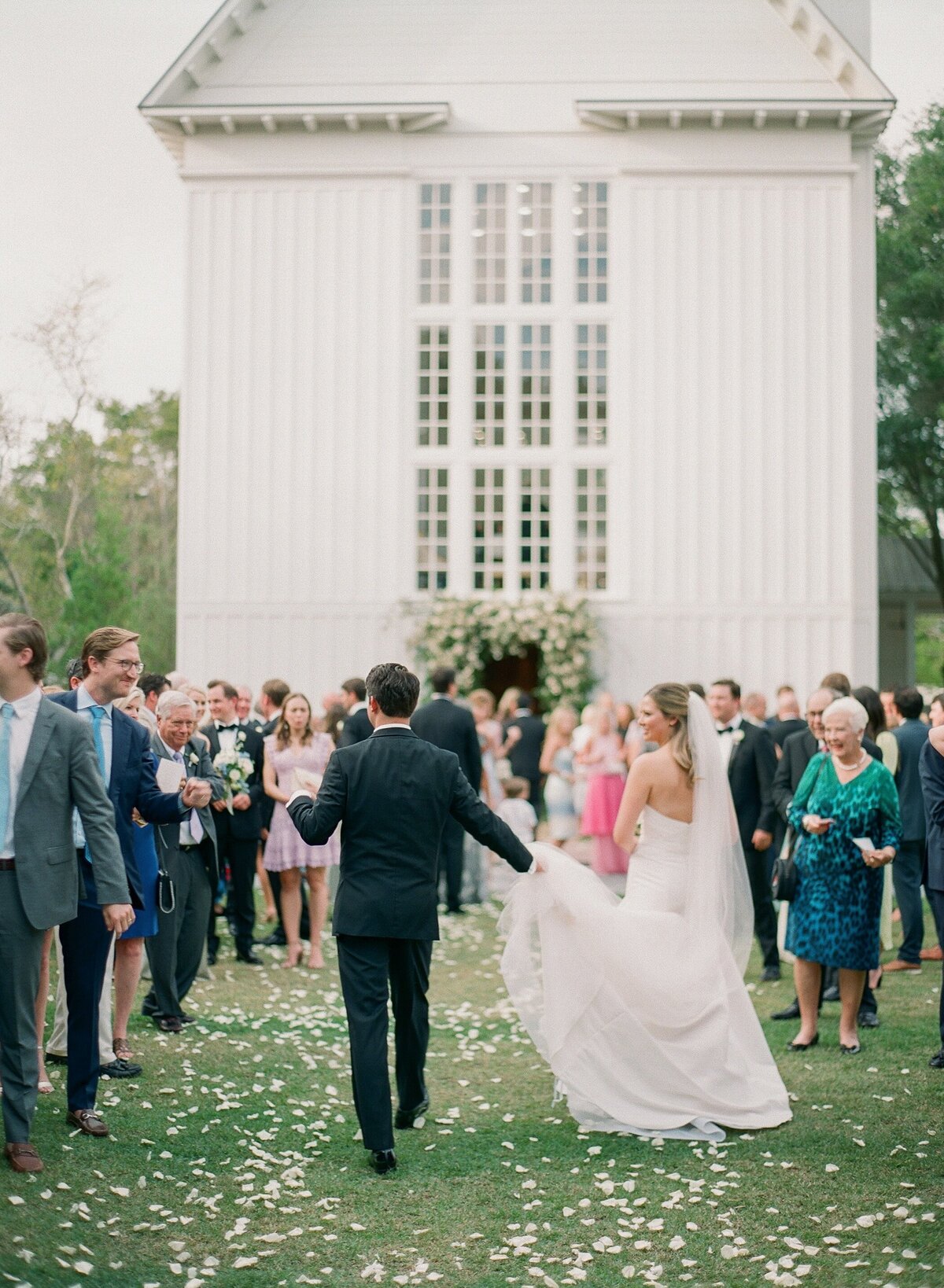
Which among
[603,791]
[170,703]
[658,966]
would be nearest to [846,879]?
[658,966]

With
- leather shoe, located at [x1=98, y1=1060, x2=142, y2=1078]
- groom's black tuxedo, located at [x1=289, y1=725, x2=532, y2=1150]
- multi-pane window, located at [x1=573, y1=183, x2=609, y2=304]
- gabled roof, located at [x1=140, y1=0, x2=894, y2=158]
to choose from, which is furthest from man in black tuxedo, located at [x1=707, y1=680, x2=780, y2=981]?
gabled roof, located at [x1=140, y1=0, x2=894, y2=158]

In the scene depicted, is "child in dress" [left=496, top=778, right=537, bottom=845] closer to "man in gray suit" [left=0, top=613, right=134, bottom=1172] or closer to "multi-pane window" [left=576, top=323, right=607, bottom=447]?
"man in gray suit" [left=0, top=613, right=134, bottom=1172]

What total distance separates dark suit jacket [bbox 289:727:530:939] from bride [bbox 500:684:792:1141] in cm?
83

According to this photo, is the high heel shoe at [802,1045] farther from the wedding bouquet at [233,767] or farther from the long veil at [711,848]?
the wedding bouquet at [233,767]

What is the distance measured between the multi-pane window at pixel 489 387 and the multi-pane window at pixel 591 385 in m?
1.23

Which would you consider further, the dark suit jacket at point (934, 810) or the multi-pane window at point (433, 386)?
the multi-pane window at point (433, 386)

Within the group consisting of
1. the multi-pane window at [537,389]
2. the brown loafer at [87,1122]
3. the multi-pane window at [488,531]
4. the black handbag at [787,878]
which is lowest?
the brown loafer at [87,1122]

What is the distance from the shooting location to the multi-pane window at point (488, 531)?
20.5 m

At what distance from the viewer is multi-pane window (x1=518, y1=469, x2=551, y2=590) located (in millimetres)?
20562

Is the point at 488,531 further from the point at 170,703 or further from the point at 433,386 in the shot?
the point at 170,703

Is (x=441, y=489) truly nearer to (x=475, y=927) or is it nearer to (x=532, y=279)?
(x=532, y=279)

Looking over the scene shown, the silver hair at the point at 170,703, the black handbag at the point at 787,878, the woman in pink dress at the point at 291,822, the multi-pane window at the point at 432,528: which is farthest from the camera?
the multi-pane window at the point at 432,528

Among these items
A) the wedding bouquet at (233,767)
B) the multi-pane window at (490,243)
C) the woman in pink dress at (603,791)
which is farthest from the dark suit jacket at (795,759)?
the multi-pane window at (490,243)

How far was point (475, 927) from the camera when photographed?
12125 millimetres
